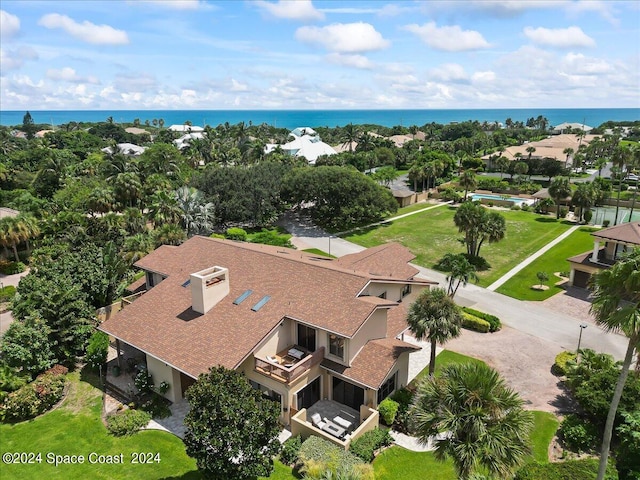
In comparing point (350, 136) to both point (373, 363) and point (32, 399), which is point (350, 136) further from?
point (32, 399)

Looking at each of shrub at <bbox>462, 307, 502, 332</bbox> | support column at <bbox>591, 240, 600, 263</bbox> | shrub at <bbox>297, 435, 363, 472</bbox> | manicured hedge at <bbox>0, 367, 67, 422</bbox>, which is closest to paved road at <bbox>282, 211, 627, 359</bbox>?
shrub at <bbox>462, 307, 502, 332</bbox>

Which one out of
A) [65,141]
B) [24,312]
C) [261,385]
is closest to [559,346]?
[261,385]

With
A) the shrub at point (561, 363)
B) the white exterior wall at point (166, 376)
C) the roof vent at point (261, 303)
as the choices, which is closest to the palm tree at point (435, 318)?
the roof vent at point (261, 303)

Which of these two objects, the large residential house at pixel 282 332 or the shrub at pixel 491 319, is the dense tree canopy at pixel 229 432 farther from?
the shrub at pixel 491 319

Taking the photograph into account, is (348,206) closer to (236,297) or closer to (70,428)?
(236,297)

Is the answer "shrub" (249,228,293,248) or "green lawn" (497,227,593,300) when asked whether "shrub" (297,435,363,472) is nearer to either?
"green lawn" (497,227,593,300)
